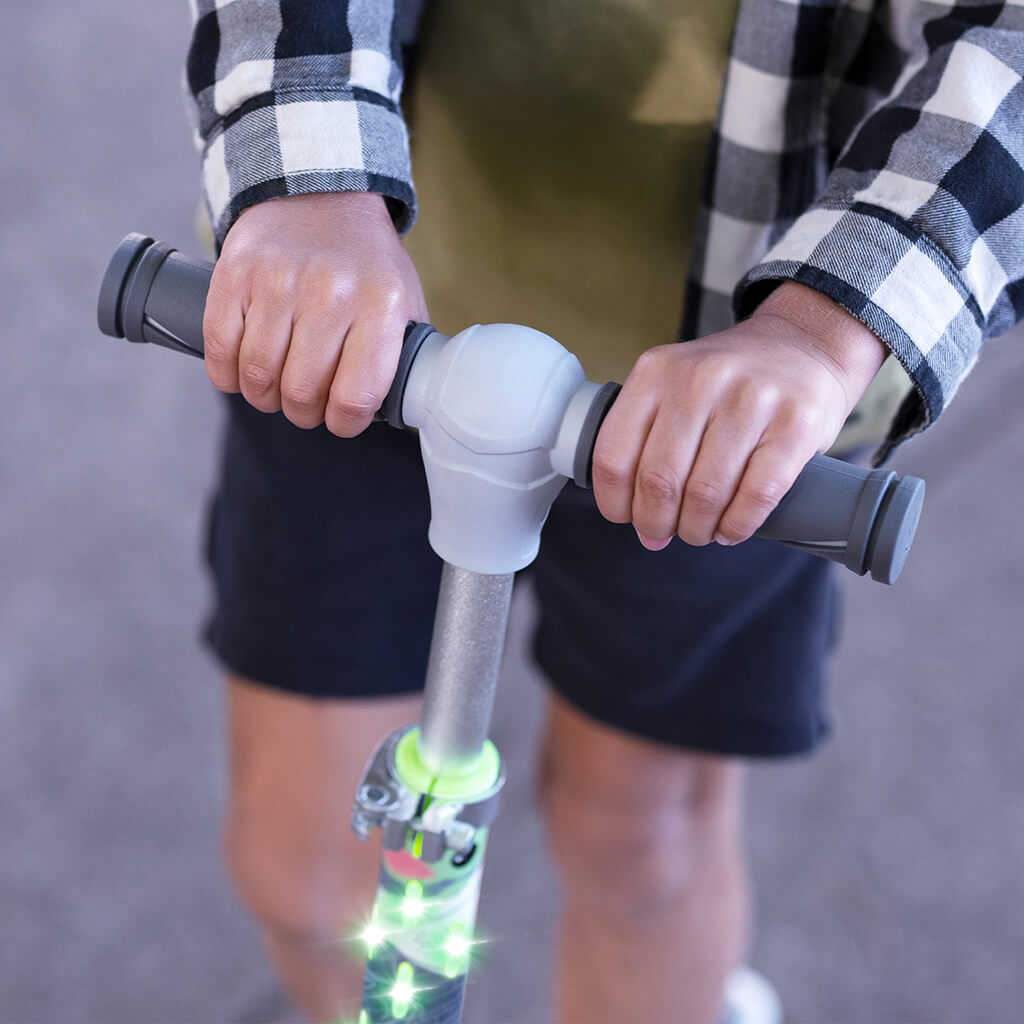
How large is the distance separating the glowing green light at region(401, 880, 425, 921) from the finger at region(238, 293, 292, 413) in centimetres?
20

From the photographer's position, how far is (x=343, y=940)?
2.05 ft

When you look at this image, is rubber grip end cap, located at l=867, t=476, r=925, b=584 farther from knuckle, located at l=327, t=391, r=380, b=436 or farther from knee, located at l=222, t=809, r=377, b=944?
knee, located at l=222, t=809, r=377, b=944

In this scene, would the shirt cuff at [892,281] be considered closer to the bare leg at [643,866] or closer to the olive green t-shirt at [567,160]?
the olive green t-shirt at [567,160]

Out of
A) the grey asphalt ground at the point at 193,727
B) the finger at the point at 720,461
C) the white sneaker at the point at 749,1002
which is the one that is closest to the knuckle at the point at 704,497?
the finger at the point at 720,461

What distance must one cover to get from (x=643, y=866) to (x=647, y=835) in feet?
0.09

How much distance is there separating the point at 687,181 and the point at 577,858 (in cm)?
52

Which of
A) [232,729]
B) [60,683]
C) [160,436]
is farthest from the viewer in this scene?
[160,436]

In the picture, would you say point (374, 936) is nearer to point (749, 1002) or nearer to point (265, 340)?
point (265, 340)

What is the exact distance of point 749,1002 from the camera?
0.99 meters

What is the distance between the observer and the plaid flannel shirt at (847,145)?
41cm

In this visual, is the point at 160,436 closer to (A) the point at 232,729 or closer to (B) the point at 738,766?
(A) the point at 232,729

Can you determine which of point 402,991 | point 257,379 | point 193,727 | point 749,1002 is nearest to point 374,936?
point 402,991

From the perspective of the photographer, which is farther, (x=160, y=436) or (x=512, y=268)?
(x=160, y=436)

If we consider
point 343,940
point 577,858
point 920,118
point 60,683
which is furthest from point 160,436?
point 920,118
